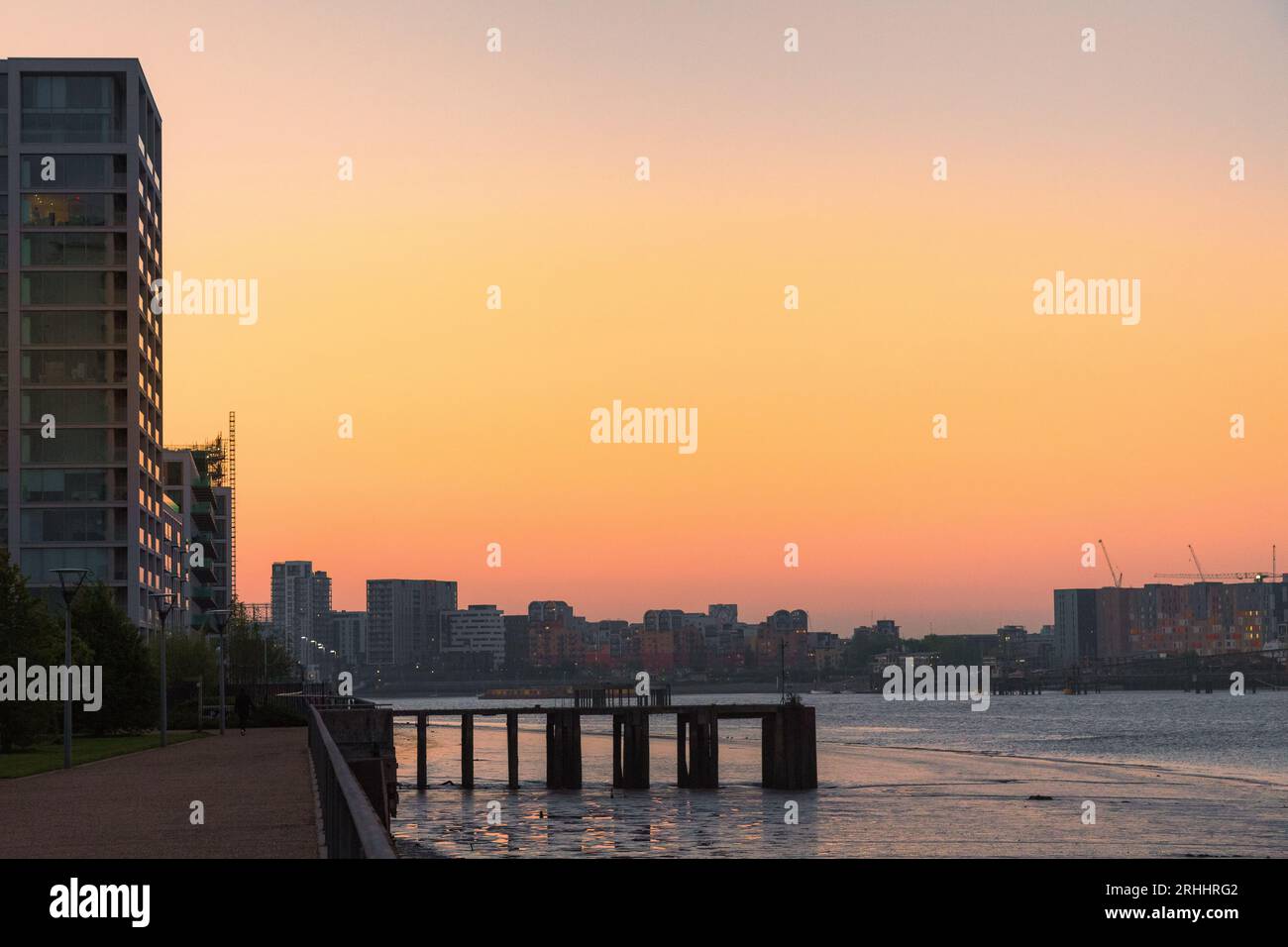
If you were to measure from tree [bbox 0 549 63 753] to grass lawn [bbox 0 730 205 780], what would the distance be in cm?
92

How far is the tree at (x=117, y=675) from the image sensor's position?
74.6m

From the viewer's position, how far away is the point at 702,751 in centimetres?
8850

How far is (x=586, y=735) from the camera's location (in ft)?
604

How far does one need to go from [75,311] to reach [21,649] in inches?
3068

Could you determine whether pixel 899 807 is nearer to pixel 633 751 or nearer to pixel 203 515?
pixel 633 751

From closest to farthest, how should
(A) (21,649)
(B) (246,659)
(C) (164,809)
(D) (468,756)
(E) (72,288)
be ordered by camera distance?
(C) (164,809) → (A) (21,649) → (D) (468,756) → (E) (72,288) → (B) (246,659)

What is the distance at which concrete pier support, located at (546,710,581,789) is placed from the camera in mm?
88688

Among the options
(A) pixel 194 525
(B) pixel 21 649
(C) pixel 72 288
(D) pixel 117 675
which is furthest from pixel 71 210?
(B) pixel 21 649

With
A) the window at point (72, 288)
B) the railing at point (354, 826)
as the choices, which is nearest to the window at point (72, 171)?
the window at point (72, 288)

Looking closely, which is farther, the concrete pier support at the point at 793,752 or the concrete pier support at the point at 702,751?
the concrete pier support at the point at 702,751

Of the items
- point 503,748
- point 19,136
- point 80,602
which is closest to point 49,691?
point 80,602

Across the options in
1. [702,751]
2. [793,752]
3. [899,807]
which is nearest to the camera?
[899,807]

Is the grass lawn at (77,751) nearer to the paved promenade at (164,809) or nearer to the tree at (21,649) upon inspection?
the tree at (21,649)
